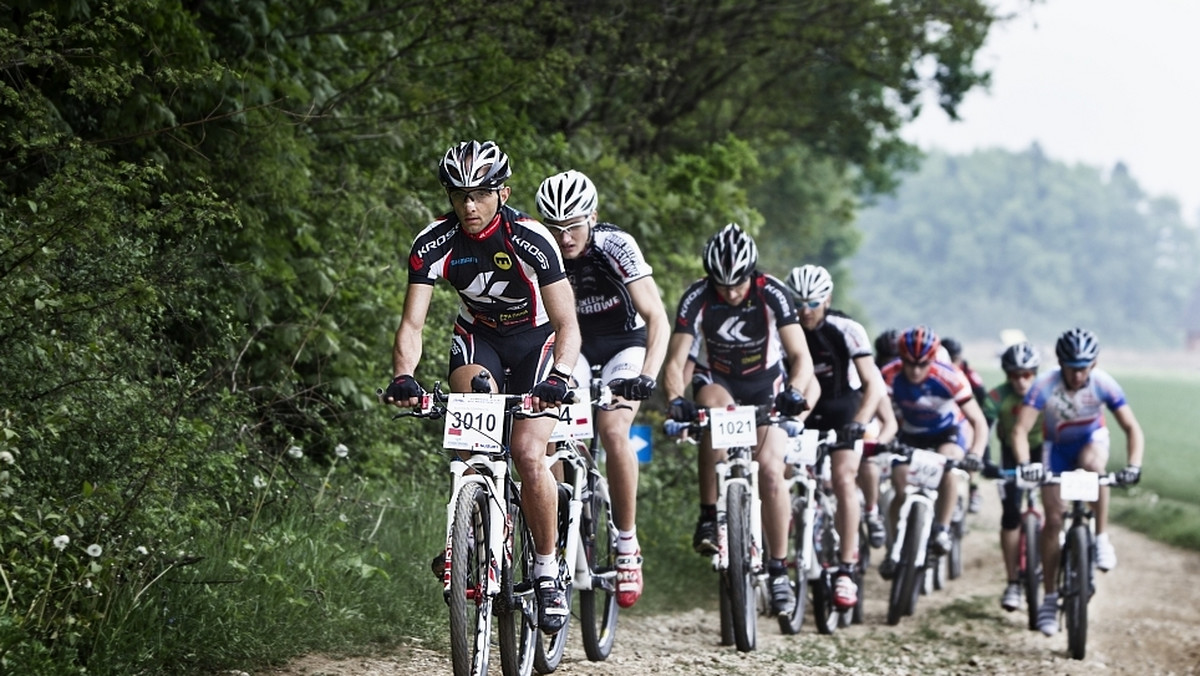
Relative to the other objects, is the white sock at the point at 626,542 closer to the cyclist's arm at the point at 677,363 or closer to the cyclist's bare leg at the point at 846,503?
the cyclist's arm at the point at 677,363

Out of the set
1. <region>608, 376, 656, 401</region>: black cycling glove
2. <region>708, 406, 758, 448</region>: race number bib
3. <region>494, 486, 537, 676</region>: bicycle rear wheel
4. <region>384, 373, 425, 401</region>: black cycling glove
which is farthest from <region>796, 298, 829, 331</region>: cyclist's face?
<region>384, 373, 425, 401</region>: black cycling glove

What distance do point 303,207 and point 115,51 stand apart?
2231 mm

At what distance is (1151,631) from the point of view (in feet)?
39.9

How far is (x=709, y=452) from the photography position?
30.2 feet

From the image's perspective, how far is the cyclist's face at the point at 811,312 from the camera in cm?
1098

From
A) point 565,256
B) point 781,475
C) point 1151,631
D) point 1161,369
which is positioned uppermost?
point 1161,369

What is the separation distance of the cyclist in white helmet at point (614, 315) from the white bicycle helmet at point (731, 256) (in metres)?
0.61

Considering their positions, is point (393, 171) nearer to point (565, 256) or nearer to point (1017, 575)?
point (565, 256)

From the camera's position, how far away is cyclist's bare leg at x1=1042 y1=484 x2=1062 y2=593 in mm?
10805

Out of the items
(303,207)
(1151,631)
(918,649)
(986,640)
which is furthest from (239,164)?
(1151,631)

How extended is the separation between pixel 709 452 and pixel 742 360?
0.85 m

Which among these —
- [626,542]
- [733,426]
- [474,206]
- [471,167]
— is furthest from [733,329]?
[471,167]

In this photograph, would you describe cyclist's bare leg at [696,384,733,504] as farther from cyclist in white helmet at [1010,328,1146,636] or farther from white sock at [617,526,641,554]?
cyclist in white helmet at [1010,328,1146,636]

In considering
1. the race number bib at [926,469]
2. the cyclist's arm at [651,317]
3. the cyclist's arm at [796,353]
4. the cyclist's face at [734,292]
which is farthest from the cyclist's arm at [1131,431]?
the cyclist's arm at [651,317]
